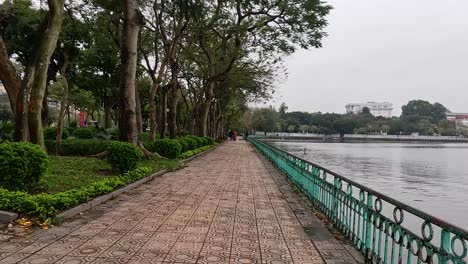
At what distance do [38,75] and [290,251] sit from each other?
24.6 feet

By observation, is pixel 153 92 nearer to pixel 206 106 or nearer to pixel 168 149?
pixel 168 149

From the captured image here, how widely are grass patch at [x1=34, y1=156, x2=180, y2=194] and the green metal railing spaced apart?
4919 millimetres

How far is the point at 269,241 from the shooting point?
6.11 m

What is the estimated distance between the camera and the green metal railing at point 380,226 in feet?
11.8

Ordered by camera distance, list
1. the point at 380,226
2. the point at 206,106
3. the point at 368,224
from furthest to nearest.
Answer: the point at 206,106, the point at 368,224, the point at 380,226

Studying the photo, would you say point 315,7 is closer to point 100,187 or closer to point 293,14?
point 293,14

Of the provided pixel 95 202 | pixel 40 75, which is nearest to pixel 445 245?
pixel 95 202

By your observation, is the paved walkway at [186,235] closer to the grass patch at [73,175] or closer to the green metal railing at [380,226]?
Result: the green metal railing at [380,226]

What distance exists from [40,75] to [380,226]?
27.5 ft

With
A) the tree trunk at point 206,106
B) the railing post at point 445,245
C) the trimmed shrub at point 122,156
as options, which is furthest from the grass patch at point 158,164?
the tree trunk at point 206,106

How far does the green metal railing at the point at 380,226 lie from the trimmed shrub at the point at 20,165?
16.8ft

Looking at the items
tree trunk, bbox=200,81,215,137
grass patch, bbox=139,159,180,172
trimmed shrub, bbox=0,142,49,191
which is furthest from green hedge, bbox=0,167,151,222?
tree trunk, bbox=200,81,215,137

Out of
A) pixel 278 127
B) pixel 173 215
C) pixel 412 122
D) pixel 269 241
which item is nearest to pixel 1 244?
pixel 173 215

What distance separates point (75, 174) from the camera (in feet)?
36.6
